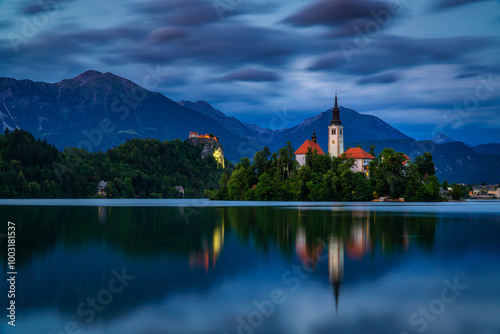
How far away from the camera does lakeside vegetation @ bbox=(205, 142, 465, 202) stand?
11931cm

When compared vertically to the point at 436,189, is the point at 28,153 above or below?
above

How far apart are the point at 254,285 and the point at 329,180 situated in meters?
105

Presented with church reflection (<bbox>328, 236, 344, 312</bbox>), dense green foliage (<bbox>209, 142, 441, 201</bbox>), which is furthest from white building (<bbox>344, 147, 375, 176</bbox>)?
church reflection (<bbox>328, 236, 344, 312</bbox>)

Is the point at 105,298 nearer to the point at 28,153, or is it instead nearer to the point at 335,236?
the point at 335,236

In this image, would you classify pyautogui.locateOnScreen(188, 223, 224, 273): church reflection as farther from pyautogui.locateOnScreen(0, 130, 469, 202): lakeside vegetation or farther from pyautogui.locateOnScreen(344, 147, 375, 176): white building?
pyautogui.locateOnScreen(344, 147, 375, 176): white building

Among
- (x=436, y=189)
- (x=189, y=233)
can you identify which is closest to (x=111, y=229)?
(x=189, y=233)

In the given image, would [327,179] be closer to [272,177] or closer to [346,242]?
[272,177]

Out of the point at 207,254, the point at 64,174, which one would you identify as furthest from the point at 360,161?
the point at 207,254

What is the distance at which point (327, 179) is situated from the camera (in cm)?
12056

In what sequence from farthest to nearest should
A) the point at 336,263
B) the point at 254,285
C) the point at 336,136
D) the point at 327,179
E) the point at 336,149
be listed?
the point at 336,149, the point at 336,136, the point at 327,179, the point at 336,263, the point at 254,285

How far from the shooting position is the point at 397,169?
4715 inches

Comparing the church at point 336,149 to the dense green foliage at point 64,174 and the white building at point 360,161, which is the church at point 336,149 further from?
the dense green foliage at point 64,174

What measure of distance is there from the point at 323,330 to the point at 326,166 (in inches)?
4625

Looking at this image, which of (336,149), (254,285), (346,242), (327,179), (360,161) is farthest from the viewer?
(336,149)
